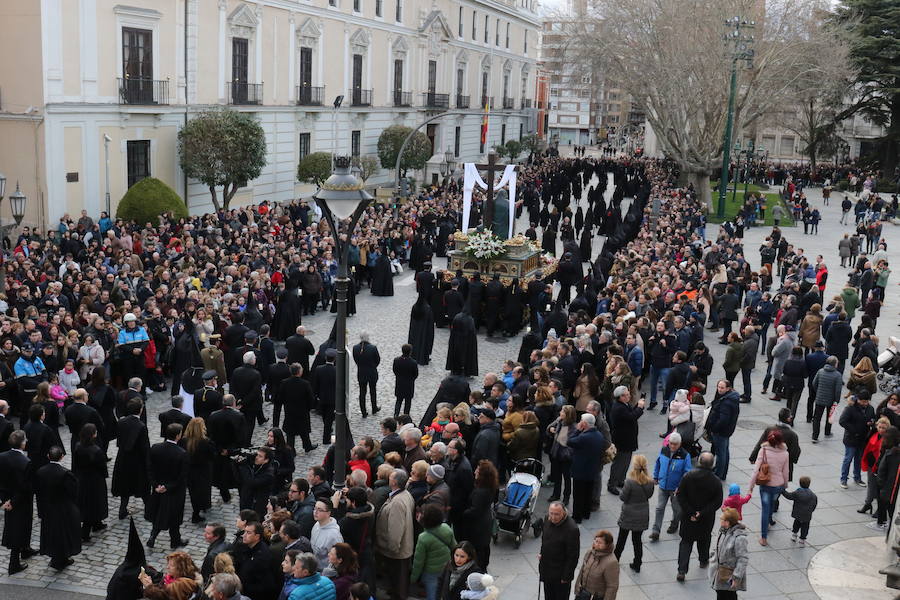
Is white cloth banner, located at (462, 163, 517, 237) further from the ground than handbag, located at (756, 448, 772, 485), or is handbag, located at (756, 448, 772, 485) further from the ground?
white cloth banner, located at (462, 163, 517, 237)

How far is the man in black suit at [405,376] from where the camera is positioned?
13.5 metres

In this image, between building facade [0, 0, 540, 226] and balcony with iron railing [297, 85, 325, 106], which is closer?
building facade [0, 0, 540, 226]

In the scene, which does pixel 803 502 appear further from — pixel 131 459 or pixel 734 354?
pixel 131 459

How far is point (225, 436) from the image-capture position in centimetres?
1039

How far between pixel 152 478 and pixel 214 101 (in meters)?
24.2

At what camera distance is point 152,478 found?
962 cm

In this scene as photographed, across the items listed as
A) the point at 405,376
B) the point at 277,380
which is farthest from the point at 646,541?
the point at 277,380

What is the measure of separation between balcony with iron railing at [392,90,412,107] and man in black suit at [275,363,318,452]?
36378 mm

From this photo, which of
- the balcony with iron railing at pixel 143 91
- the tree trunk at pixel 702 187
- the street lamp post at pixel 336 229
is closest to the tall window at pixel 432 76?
the tree trunk at pixel 702 187

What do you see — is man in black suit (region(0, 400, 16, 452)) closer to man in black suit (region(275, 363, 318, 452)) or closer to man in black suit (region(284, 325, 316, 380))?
man in black suit (region(275, 363, 318, 452))

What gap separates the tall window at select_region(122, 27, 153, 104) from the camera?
89.0 feet

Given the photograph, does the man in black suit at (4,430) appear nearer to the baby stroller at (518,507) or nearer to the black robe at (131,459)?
the black robe at (131,459)

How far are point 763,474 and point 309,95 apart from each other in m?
31.0

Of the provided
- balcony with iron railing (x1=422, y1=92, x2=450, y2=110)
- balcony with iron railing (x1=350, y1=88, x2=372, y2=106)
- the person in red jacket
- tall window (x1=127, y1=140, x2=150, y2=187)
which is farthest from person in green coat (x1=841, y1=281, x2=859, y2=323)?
balcony with iron railing (x1=422, y1=92, x2=450, y2=110)
